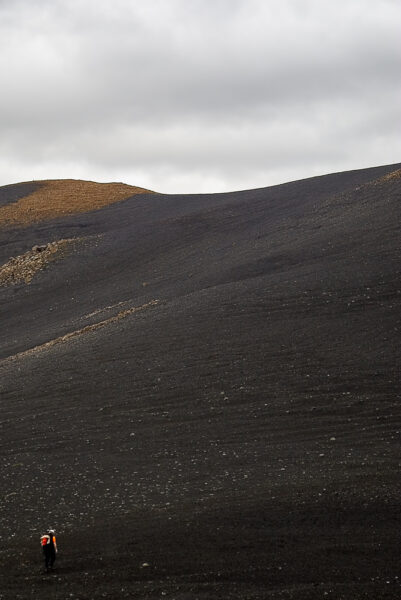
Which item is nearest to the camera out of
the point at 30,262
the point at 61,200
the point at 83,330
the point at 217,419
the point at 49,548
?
the point at 49,548

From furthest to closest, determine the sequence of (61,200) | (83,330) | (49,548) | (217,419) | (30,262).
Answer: (61,200) < (30,262) < (83,330) < (217,419) < (49,548)

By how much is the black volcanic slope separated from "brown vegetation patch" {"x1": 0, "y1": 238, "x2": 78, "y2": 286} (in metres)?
3.29

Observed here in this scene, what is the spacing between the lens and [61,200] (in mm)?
58938

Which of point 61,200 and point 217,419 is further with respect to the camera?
point 61,200

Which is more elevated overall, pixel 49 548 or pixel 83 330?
pixel 83 330

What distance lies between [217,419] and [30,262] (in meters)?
28.2

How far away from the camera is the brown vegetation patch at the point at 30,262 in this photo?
1694 inches

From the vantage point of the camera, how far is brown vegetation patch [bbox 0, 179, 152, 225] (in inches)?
2184

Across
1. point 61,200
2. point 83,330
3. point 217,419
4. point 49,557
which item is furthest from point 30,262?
point 49,557

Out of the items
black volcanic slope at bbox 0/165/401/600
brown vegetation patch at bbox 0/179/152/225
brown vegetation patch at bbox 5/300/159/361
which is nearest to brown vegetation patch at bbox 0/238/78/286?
black volcanic slope at bbox 0/165/401/600

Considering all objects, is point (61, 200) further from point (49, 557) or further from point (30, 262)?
point (49, 557)

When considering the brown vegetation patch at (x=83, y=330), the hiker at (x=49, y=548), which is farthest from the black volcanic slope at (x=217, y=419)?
the hiker at (x=49, y=548)

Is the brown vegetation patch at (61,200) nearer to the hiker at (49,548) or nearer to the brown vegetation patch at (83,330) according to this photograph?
the brown vegetation patch at (83,330)

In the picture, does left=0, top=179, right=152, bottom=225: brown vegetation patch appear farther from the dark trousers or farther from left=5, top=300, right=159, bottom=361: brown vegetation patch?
the dark trousers
